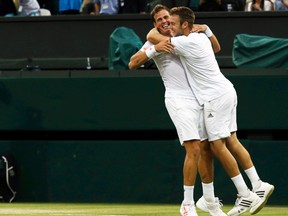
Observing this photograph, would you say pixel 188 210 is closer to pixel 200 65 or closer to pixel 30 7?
pixel 200 65

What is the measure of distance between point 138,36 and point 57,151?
2.49 m

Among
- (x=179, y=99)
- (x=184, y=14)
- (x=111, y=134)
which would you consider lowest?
(x=111, y=134)

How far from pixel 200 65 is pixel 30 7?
698 cm

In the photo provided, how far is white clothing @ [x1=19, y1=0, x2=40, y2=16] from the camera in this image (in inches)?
685

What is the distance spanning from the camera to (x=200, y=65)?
1098 centimetres

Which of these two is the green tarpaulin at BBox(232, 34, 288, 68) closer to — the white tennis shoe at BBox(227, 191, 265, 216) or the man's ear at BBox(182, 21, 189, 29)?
the man's ear at BBox(182, 21, 189, 29)

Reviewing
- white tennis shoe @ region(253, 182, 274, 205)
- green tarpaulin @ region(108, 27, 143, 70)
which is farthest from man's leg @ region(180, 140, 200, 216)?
green tarpaulin @ region(108, 27, 143, 70)

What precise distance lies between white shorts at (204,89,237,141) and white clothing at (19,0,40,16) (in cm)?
691

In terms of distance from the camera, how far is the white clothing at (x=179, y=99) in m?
10.9

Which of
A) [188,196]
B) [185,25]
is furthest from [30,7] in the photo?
[188,196]

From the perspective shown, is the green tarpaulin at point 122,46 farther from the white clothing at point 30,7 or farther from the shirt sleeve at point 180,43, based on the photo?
the shirt sleeve at point 180,43

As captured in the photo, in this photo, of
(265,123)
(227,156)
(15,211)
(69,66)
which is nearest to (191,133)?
(227,156)

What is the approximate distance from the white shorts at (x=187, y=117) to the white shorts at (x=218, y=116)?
0.28 feet

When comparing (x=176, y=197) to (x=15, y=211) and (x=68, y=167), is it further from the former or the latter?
(x=15, y=211)
